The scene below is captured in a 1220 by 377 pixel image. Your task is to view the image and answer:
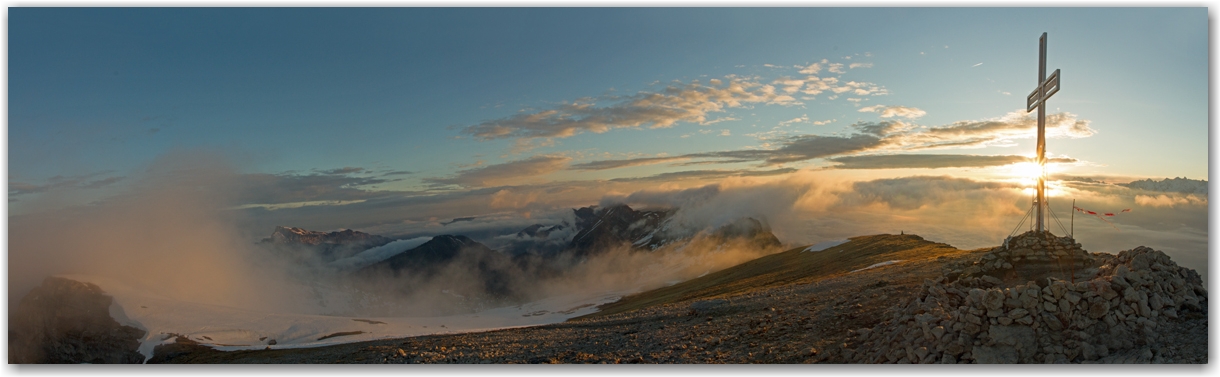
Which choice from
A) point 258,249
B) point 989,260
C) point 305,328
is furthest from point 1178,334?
point 258,249

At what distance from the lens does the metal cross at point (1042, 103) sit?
1498cm

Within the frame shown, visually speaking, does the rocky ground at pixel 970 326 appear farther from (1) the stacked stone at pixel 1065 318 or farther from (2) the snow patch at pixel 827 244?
(2) the snow patch at pixel 827 244

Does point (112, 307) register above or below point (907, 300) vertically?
below

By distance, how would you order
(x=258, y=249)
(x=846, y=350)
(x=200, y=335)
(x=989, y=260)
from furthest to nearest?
(x=258, y=249) < (x=200, y=335) < (x=989, y=260) < (x=846, y=350)

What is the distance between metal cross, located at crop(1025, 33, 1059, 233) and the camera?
15.0 m

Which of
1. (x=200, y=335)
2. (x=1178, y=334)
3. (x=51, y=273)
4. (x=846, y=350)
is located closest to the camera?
(x=1178, y=334)

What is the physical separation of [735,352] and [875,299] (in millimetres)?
5266

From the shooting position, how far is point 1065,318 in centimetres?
1246

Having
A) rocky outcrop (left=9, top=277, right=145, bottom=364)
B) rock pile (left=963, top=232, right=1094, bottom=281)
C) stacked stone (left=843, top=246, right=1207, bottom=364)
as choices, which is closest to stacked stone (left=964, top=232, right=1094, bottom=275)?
rock pile (left=963, top=232, right=1094, bottom=281)

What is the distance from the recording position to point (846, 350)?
1478 centimetres

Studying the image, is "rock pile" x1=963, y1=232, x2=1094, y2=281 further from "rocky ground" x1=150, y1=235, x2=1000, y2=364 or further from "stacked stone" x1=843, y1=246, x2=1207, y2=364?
"rocky ground" x1=150, y1=235, x2=1000, y2=364

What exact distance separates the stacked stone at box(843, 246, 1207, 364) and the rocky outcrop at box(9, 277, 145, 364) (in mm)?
58023

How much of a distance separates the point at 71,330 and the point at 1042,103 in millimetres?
75695

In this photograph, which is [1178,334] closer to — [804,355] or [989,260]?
[989,260]
